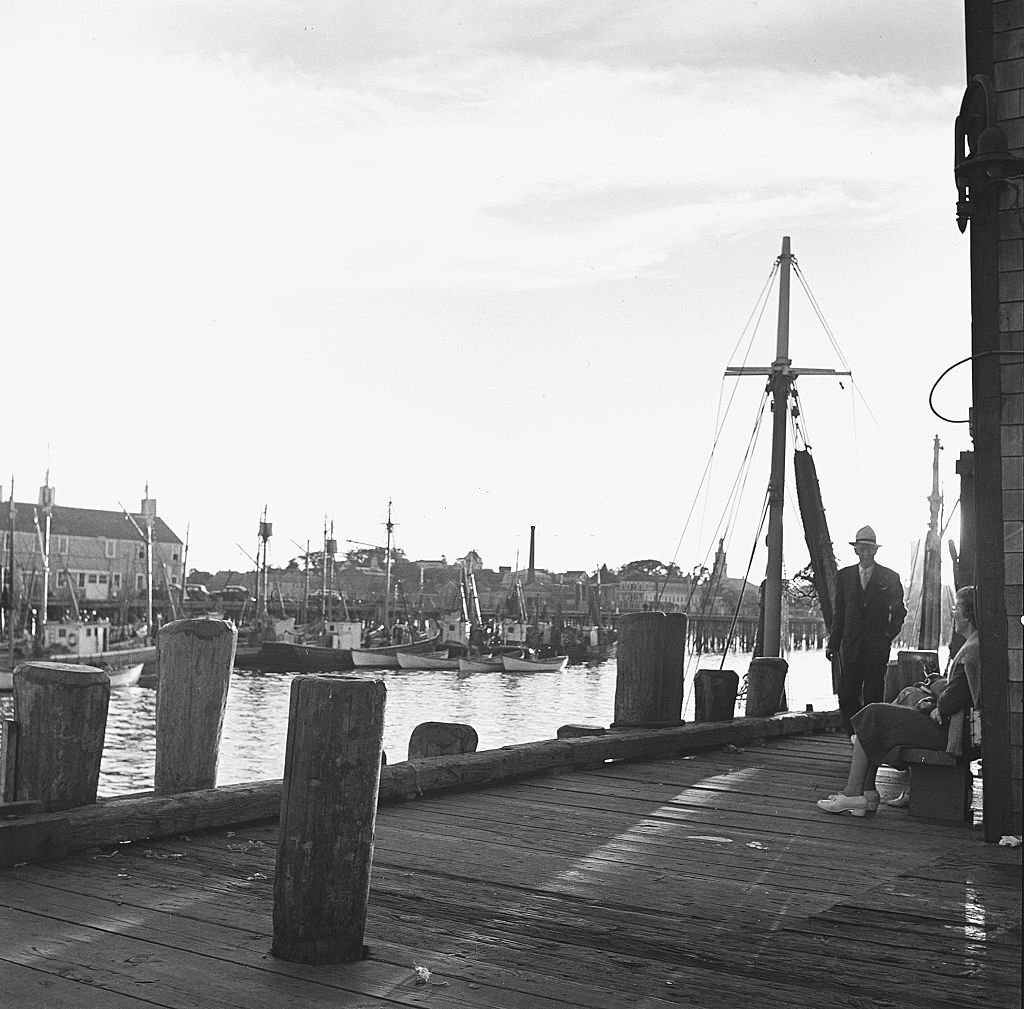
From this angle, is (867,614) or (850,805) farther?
(867,614)

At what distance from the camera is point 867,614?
412 inches

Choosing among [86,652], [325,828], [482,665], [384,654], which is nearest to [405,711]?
[86,652]

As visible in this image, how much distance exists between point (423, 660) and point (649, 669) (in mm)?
83797

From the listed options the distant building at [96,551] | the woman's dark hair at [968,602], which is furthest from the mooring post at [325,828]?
the distant building at [96,551]

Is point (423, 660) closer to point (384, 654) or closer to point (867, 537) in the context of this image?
point (384, 654)

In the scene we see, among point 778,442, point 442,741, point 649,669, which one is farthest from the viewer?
point 778,442

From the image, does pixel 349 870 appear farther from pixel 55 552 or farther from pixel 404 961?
pixel 55 552

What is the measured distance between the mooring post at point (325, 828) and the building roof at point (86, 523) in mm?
137038

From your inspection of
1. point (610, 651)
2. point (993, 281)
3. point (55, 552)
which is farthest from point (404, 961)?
point (55, 552)

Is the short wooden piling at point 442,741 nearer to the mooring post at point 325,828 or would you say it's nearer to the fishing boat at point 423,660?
the mooring post at point 325,828

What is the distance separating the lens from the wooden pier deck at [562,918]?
4035 mm

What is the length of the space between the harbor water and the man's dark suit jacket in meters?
13.5

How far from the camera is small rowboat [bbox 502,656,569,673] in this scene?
92250 millimetres

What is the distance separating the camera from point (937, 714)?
735 centimetres
